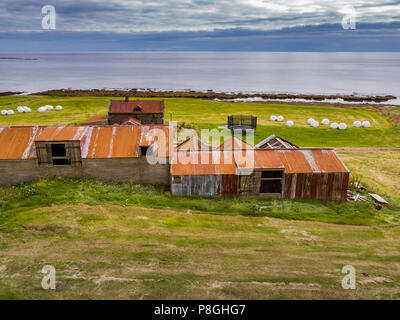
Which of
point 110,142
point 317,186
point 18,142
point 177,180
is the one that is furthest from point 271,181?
point 18,142

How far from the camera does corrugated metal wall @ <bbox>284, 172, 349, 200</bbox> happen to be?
25500mm

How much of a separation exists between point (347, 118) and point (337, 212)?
47301 mm

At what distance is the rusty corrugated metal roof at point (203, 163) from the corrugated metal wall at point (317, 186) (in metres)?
4.94

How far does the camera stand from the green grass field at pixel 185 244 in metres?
14.7

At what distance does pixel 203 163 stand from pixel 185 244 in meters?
9.20

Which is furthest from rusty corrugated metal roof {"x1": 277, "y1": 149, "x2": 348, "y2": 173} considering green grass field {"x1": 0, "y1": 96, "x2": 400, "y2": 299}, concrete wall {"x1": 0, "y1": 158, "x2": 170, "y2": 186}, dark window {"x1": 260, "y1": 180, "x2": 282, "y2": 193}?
concrete wall {"x1": 0, "y1": 158, "x2": 170, "y2": 186}

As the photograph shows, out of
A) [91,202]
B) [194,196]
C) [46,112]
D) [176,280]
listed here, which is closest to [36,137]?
[91,202]

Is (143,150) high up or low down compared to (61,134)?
down

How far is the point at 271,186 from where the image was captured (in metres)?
26.2

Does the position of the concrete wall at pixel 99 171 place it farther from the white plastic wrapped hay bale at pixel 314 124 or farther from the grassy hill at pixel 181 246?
the white plastic wrapped hay bale at pixel 314 124

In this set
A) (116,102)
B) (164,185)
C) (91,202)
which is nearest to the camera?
(91,202)

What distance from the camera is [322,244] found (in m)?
19.2

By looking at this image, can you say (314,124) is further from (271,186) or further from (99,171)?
(99,171)
